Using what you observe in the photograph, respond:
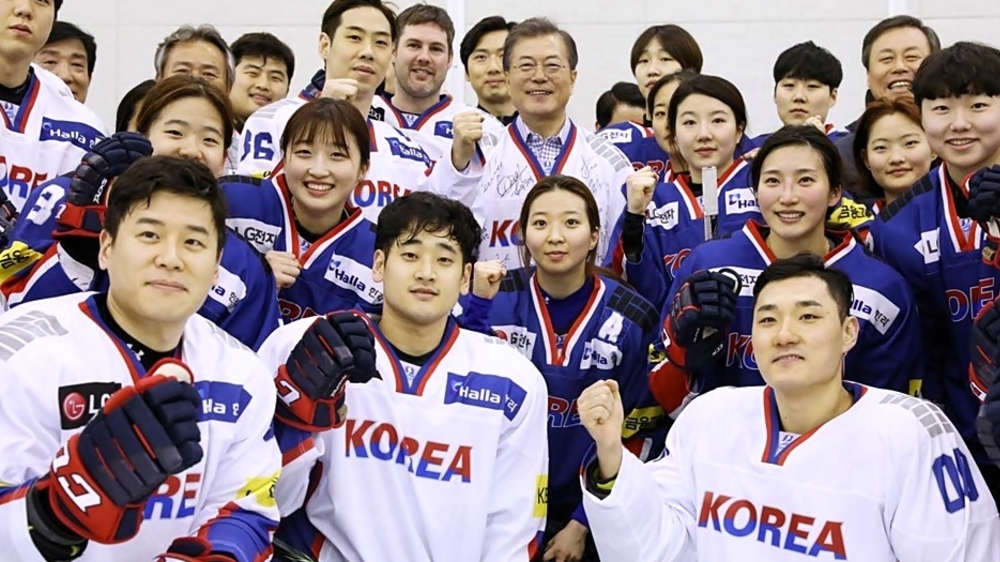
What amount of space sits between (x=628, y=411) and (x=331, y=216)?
3.75ft

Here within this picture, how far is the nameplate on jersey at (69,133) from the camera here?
14.8 feet

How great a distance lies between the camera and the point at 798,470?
3.20 m

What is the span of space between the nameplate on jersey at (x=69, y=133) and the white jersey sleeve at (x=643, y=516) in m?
2.32

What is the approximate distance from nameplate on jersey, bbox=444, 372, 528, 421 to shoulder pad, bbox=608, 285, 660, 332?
70 cm

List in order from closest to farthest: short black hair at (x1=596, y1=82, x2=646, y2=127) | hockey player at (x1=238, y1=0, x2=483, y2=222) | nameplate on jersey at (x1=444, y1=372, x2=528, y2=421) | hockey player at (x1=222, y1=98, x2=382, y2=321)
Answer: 1. nameplate on jersey at (x1=444, y1=372, x2=528, y2=421)
2. hockey player at (x1=222, y1=98, x2=382, y2=321)
3. hockey player at (x1=238, y1=0, x2=483, y2=222)
4. short black hair at (x1=596, y1=82, x2=646, y2=127)

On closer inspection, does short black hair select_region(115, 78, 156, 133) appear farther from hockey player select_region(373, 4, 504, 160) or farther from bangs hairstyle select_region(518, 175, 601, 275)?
bangs hairstyle select_region(518, 175, 601, 275)

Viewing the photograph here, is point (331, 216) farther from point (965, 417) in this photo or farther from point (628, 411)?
point (965, 417)

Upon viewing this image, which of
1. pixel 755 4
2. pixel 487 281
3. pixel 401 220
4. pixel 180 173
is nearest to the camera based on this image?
pixel 180 173

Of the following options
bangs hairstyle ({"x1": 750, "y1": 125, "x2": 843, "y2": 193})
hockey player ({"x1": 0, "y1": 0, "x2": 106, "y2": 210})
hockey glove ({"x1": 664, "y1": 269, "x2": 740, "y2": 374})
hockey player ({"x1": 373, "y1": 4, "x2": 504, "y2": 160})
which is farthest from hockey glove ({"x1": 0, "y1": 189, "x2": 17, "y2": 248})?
bangs hairstyle ({"x1": 750, "y1": 125, "x2": 843, "y2": 193})

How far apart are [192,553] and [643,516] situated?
3.66ft

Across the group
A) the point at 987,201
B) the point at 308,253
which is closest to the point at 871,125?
the point at 987,201

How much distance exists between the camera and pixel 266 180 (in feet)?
13.5

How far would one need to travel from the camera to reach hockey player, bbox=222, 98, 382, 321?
13.1ft

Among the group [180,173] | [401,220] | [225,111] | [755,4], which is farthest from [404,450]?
[755,4]
